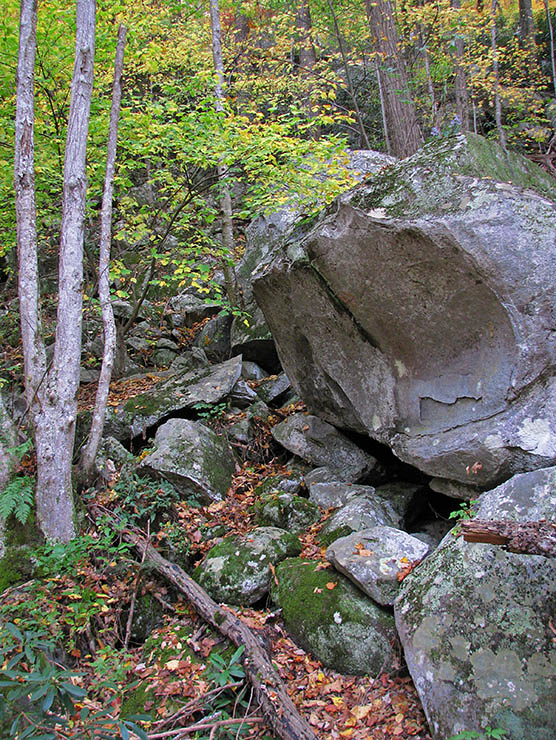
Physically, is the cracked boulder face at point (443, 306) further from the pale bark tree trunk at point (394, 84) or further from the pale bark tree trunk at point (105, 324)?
the pale bark tree trunk at point (394, 84)

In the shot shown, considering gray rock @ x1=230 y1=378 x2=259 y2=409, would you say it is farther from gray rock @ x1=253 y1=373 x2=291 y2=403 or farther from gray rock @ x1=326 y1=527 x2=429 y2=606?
gray rock @ x1=326 y1=527 x2=429 y2=606

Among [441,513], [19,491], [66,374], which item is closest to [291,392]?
[441,513]

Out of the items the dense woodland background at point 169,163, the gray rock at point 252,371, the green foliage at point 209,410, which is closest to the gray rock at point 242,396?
the green foliage at point 209,410

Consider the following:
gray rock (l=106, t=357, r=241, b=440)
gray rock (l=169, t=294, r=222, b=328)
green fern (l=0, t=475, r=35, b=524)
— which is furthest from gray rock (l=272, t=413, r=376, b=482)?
gray rock (l=169, t=294, r=222, b=328)

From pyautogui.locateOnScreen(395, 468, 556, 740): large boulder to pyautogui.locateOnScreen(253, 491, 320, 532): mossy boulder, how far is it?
1.79 m

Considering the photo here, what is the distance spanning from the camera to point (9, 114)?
776 cm

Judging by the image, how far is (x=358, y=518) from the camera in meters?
5.27

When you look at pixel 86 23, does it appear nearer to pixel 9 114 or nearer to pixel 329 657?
pixel 9 114

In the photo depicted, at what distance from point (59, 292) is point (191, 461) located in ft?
8.62

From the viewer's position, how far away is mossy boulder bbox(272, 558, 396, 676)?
3969 mm

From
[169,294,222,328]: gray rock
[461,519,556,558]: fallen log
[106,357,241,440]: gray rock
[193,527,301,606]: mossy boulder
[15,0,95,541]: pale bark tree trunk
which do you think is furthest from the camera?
[169,294,222,328]: gray rock

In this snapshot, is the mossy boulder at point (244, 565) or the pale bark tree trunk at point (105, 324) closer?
the mossy boulder at point (244, 565)

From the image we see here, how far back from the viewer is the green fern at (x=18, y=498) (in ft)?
15.5

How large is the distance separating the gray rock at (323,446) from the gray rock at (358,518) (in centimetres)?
76
